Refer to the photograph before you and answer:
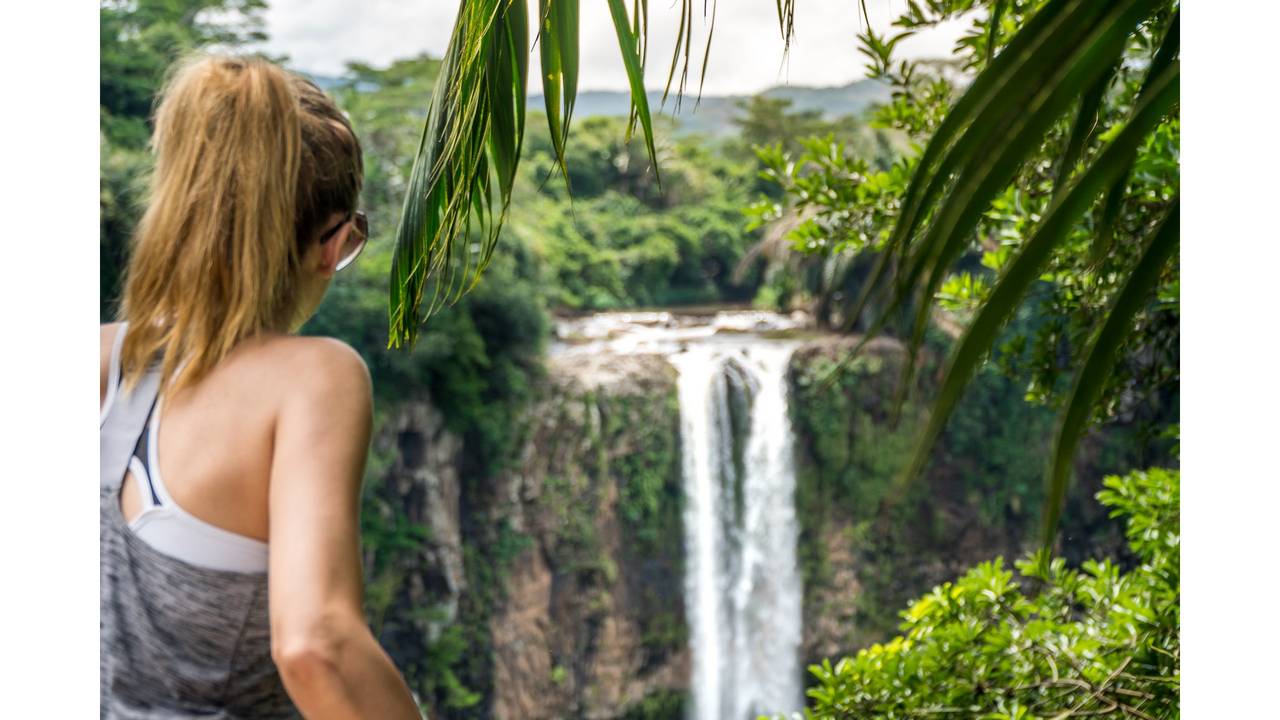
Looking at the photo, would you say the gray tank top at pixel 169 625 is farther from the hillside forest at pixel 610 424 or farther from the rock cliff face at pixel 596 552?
the rock cliff face at pixel 596 552

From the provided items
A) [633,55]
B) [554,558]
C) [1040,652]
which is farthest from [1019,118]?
[554,558]

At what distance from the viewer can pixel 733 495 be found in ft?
21.7

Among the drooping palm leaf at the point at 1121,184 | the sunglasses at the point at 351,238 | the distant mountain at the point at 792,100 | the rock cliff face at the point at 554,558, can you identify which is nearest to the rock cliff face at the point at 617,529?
the rock cliff face at the point at 554,558

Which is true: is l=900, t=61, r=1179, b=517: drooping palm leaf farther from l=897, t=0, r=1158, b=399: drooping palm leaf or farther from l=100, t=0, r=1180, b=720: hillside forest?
l=100, t=0, r=1180, b=720: hillside forest

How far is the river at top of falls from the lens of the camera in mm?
6199

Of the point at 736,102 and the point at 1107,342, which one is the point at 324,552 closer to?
the point at 1107,342

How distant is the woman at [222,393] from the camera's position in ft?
1.74

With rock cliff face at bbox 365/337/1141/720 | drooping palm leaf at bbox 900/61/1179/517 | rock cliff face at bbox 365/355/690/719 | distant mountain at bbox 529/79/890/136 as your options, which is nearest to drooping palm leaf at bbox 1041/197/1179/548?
drooping palm leaf at bbox 900/61/1179/517

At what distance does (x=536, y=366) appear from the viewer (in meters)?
6.07

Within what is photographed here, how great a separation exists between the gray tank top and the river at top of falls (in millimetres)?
5606

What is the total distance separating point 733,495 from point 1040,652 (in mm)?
5417
